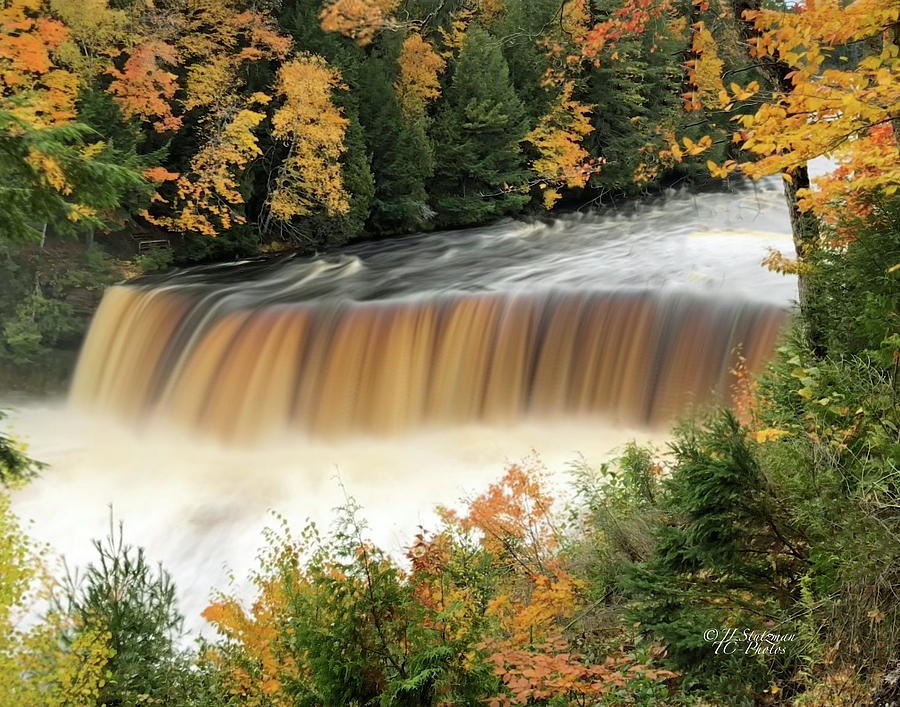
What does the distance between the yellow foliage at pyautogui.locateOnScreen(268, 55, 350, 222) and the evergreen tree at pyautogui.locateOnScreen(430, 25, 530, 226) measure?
A: 4.14 metres

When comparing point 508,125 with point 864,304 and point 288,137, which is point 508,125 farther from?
point 864,304

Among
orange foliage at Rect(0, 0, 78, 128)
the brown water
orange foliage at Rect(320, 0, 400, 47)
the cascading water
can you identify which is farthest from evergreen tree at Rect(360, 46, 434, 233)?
orange foliage at Rect(320, 0, 400, 47)

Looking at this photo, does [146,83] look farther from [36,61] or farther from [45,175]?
[45,175]

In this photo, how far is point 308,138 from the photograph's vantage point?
55.8 feet

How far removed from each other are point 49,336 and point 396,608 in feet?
40.1

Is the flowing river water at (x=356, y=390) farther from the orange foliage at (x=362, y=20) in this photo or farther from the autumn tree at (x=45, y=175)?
the orange foliage at (x=362, y=20)

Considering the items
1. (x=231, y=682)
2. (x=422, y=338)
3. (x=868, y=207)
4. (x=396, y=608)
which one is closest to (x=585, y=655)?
(x=396, y=608)

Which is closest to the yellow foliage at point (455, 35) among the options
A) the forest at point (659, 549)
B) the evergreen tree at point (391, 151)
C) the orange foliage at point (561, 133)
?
the evergreen tree at point (391, 151)

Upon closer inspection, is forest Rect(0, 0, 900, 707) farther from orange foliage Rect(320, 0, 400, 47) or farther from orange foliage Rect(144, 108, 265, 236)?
orange foliage Rect(144, 108, 265, 236)

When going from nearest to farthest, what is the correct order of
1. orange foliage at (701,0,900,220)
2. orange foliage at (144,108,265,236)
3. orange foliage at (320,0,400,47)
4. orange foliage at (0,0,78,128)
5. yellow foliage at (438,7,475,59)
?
orange foliage at (701,0,900,220) < orange foliage at (320,0,400,47) < orange foliage at (0,0,78,128) < orange foliage at (144,108,265,236) < yellow foliage at (438,7,475,59)

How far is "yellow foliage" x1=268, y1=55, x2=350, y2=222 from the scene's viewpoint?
655 inches

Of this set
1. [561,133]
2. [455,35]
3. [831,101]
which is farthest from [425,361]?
[455,35]

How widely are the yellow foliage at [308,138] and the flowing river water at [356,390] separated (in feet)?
11.0

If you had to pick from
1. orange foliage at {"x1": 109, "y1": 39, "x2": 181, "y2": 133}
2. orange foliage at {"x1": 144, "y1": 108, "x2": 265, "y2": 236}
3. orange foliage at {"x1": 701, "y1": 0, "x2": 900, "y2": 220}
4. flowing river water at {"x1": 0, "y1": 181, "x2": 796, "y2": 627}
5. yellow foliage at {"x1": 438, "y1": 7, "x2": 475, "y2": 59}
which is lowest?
flowing river water at {"x1": 0, "y1": 181, "x2": 796, "y2": 627}
